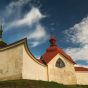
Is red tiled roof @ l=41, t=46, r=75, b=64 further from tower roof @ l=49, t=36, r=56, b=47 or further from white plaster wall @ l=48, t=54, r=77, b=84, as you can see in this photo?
tower roof @ l=49, t=36, r=56, b=47

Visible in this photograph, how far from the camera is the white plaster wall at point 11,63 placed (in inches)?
1040

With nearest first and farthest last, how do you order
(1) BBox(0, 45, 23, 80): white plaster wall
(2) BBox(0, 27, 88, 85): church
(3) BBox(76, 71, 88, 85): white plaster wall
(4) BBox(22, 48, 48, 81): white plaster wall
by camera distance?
(1) BBox(0, 45, 23, 80): white plaster wall
(2) BBox(0, 27, 88, 85): church
(4) BBox(22, 48, 48, 81): white plaster wall
(3) BBox(76, 71, 88, 85): white plaster wall

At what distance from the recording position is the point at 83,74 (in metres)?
40.7

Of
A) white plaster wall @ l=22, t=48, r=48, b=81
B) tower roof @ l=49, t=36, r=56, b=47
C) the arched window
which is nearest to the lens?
white plaster wall @ l=22, t=48, r=48, b=81

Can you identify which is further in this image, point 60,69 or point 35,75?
point 60,69

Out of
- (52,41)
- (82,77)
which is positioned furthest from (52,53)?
(82,77)

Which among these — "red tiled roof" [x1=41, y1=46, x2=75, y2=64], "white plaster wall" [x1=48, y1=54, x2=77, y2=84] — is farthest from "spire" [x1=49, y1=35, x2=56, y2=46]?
"white plaster wall" [x1=48, y1=54, x2=77, y2=84]

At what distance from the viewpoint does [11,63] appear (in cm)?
2681

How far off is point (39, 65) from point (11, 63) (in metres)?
6.28

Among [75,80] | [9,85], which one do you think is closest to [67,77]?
[75,80]

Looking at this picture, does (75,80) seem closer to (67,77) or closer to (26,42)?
(67,77)

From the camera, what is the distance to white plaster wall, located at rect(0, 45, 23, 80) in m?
26.4

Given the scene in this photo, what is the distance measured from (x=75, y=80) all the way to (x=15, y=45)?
50.8ft

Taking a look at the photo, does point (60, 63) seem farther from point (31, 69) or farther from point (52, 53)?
point (31, 69)
